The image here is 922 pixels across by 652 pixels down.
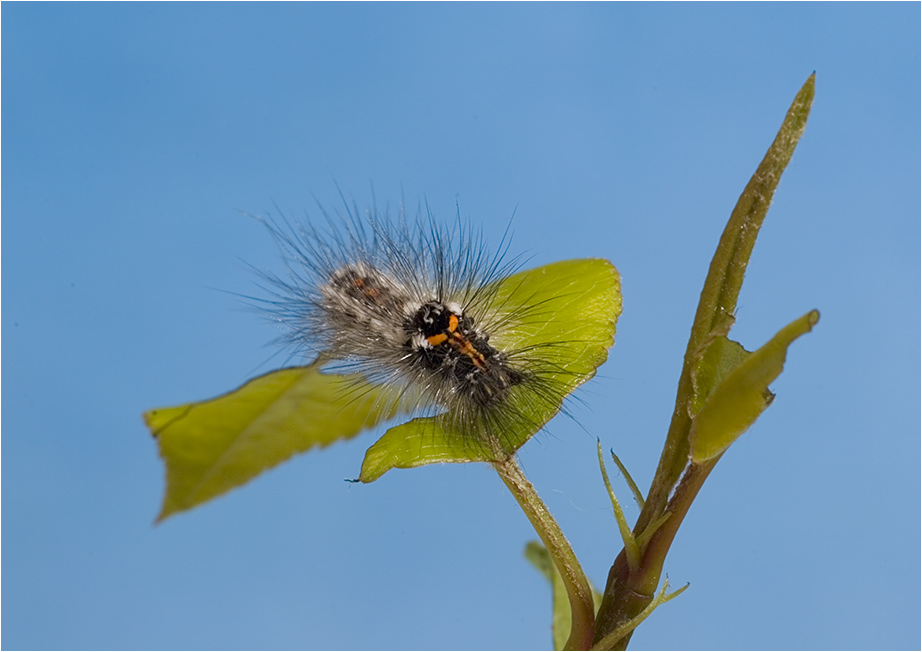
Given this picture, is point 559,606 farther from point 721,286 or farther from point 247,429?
point 721,286

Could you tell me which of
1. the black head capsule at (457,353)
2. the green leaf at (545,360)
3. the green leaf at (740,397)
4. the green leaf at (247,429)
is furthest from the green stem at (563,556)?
the green leaf at (247,429)

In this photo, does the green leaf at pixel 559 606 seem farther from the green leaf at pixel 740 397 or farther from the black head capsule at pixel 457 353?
the green leaf at pixel 740 397

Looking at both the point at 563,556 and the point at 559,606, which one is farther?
the point at 559,606

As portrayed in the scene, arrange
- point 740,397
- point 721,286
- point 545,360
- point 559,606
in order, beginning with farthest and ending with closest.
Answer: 1. point 559,606
2. point 545,360
3. point 721,286
4. point 740,397

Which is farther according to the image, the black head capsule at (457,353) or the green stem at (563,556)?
the black head capsule at (457,353)

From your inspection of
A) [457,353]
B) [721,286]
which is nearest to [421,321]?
[457,353]

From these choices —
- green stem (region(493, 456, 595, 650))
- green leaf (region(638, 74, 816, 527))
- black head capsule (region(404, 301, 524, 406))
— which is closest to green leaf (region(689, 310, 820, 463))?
green leaf (region(638, 74, 816, 527))
